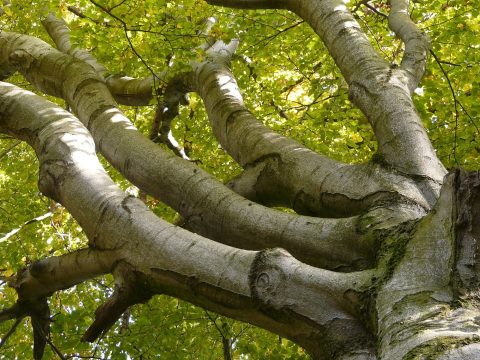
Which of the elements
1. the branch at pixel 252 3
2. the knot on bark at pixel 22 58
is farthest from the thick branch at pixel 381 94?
the knot on bark at pixel 22 58

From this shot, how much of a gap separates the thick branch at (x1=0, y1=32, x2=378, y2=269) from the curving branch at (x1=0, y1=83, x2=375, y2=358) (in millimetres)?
426

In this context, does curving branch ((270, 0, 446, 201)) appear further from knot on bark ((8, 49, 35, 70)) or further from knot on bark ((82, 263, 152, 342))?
knot on bark ((8, 49, 35, 70))

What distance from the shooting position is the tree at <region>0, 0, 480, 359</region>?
2.07 m

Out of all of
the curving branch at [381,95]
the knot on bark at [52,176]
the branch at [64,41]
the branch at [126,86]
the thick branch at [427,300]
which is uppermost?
the branch at [64,41]

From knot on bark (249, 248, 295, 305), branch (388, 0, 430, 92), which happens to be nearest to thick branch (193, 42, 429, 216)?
knot on bark (249, 248, 295, 305)

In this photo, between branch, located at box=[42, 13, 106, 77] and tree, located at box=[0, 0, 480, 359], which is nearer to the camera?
tree, located at box=[0, 0, 480, 359]

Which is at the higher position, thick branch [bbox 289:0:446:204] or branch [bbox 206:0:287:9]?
branch [bbox 206:0:287:9]

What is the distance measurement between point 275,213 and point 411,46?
6.48 feet

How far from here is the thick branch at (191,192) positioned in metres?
2.76

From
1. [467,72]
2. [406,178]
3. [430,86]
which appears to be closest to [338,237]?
[406,178]

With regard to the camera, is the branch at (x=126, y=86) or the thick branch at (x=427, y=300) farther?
the branch at (x=126, y=86)

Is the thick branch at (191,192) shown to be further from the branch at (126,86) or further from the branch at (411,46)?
the branch at (411,46)

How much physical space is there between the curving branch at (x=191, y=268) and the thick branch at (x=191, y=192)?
16.8 inches

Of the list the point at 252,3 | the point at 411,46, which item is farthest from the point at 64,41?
the point at 411,46
